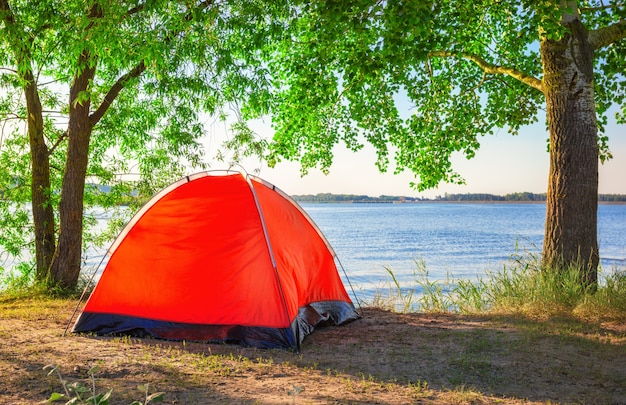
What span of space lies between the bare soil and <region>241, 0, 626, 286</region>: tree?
89.8 inches

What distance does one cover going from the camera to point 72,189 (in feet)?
33.3

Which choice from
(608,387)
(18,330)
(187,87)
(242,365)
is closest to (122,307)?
(18,330)

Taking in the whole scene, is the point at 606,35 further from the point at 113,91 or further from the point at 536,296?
the point at 113,91

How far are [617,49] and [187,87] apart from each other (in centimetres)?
720

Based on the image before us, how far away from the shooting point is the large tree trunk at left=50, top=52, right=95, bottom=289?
10.1 metres

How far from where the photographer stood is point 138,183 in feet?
39.4

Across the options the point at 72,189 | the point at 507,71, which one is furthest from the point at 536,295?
the point at 72,189

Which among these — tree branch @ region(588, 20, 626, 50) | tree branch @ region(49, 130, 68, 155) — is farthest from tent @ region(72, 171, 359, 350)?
tree branch @ region(588, 20, 626, 50)

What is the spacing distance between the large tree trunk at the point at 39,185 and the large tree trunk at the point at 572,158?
844cm

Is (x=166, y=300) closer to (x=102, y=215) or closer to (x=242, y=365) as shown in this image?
(x=242, y=365)

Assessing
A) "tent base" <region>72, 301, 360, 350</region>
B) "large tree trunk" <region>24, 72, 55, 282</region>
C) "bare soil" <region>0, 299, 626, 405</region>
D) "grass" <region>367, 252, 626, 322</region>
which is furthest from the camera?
"large tree trunk" <region>24, 72, 55, 282</region>

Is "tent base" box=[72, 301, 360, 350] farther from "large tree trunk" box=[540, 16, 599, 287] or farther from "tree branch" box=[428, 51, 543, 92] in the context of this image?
"tree branch" box=[428, 51, 543, 92]

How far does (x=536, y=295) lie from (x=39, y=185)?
846 cm

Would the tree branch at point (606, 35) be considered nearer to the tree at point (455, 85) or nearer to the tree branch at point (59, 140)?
the tree at point (455, 85)
